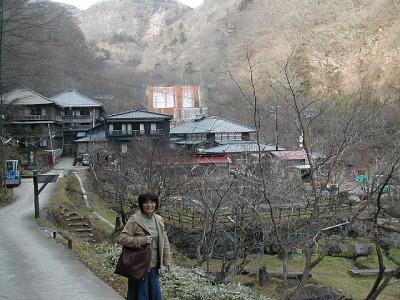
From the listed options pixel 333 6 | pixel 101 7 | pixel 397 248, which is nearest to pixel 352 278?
pixel 397 248

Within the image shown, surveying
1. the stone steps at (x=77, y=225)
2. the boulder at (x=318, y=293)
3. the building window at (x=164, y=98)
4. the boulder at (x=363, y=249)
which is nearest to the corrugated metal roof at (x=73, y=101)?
the stone steps at (x=77, y=225)

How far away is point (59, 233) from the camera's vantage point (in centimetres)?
1077

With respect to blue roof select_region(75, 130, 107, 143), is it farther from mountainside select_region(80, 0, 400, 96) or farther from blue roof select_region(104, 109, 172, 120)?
mountainside select_region(80, 0, 400, 96)

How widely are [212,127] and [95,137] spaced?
10.3 metres

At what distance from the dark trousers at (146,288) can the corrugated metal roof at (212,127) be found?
32304 millimetres

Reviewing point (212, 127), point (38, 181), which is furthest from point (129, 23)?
point (38, 181)

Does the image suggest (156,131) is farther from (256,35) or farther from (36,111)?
(256,35)

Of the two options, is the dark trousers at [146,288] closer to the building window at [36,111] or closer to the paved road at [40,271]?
the paved road at [40,271]

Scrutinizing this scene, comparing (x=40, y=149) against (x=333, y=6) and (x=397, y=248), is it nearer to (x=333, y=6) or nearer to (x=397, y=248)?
(x=397, y=248)

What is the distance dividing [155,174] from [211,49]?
89.5 meters

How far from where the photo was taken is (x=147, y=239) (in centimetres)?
384

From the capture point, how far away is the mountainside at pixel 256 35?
207ft

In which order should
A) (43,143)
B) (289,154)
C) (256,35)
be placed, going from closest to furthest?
(289,154) → (43,143) → (256,35)

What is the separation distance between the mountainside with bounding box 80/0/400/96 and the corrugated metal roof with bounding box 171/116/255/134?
278 inches
